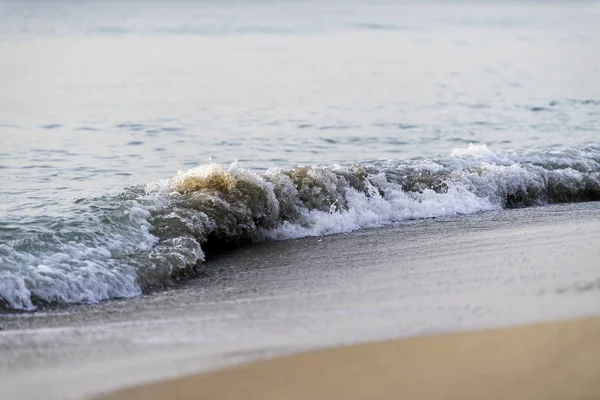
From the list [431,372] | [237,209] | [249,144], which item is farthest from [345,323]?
[249,144]

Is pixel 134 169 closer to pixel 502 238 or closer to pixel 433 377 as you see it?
pixel 502 238

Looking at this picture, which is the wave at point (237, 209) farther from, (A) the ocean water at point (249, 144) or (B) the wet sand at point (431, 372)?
(B) the wet sand at point (431, 372)

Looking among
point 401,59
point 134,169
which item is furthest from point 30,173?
point 401,59

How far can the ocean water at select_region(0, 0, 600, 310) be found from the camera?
8.42 metres

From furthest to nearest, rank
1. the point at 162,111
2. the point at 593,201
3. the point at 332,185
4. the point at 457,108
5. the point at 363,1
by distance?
the point at 363,1 → the point at 457,108 → the point at 162,111 → the point at 593,201 → the point at 332,185

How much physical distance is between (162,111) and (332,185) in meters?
7.39

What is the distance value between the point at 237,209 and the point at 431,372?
4.52 m

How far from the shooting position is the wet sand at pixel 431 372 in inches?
195

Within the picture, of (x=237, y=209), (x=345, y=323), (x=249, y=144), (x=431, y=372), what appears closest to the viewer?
(x=431, y=372)

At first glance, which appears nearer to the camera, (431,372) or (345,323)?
(431,372)

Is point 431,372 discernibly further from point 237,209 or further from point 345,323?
point 237,209

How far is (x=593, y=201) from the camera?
11180 mm

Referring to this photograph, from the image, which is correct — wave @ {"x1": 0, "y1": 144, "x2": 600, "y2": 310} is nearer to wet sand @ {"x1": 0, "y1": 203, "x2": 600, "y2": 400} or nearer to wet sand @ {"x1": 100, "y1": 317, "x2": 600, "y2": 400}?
wet sand @ {"x1": 0, "y1": 203, "x2": 600, "y2": 400}

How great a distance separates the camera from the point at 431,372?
5164 millimetres
